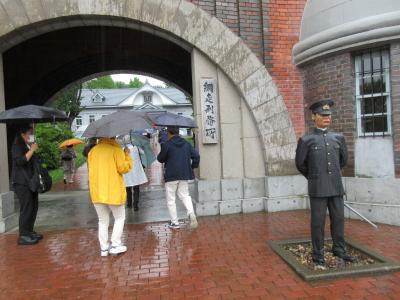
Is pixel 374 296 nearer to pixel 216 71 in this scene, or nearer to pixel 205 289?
pixel 205 289

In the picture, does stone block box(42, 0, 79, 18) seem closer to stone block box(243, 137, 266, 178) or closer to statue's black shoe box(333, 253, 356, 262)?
stone block box(243, 137, 266, 178)

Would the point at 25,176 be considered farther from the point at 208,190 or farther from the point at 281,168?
the point at 281,168

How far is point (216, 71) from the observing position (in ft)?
24.0

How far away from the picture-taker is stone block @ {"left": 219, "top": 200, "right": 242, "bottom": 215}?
7.18 m

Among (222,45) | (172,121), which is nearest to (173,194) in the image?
(172,121)

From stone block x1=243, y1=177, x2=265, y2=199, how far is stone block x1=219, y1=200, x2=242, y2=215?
215 millimetres

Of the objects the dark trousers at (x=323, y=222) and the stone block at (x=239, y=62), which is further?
the stone block at (x=239, y=62)

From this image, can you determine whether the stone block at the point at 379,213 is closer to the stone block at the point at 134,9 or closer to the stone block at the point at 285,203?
the stone block at the point at 285,203

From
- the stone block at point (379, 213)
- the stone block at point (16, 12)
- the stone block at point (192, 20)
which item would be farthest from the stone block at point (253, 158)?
the stone block at point (16, 12)

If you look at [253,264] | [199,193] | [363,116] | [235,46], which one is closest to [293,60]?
[235,46]

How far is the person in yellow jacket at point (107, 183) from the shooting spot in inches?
194

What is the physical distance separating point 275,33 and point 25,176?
5.20m

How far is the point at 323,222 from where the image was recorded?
4.37 m

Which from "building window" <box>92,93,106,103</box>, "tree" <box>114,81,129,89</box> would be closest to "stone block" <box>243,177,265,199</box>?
"building window" <box>92,93,106,103</box>
